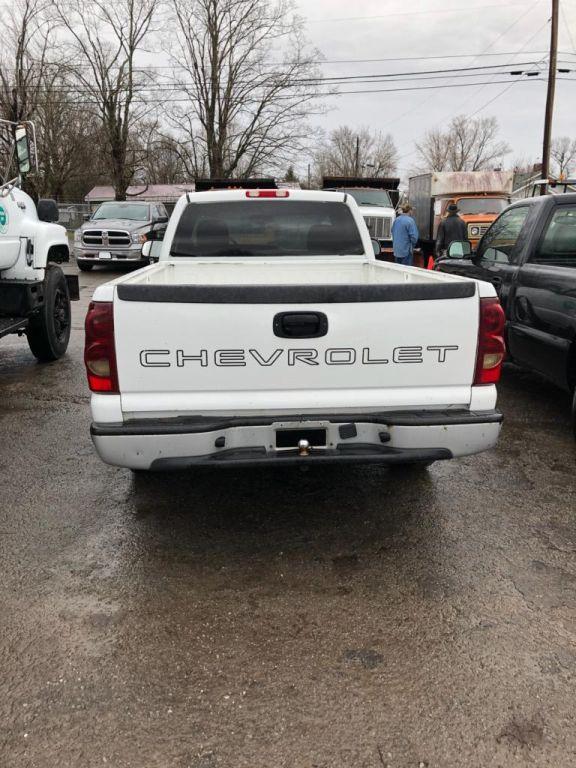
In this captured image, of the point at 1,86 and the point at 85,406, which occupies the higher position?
the point at 1,86

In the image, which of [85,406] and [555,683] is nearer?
[555,683]

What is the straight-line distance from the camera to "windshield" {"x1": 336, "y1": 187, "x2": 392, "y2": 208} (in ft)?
57.8

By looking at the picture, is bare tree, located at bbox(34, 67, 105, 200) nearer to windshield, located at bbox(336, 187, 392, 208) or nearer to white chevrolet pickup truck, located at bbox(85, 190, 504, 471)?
windshield, located at bbox(336, 187, 392, 208)

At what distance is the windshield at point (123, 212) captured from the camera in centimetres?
1756

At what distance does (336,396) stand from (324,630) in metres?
1.03

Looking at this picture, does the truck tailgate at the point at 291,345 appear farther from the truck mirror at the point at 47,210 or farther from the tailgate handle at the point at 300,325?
the truck mirror at the point at 47,210

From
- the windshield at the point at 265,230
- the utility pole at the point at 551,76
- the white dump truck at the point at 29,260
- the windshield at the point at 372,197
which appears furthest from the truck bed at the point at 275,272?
the utility pole at the point at 551,76

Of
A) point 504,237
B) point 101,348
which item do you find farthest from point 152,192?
point 101,348

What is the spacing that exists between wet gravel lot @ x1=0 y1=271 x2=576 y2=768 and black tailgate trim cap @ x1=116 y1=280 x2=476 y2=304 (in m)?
1.32

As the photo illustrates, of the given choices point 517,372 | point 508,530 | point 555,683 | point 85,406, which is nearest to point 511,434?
point 508,530

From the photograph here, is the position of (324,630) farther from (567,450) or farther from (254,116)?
(254,116)

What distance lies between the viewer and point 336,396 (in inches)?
117

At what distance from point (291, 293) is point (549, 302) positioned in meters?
2.88

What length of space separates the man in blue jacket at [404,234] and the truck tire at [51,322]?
755cm
